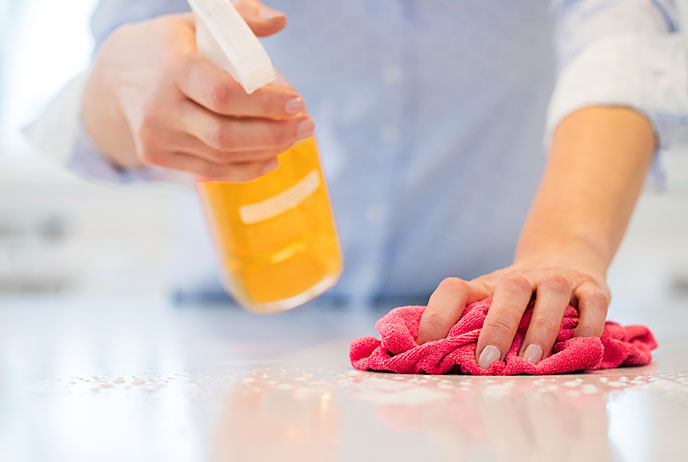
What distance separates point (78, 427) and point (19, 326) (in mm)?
521

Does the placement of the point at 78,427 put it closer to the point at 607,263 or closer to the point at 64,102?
the point at 607,263

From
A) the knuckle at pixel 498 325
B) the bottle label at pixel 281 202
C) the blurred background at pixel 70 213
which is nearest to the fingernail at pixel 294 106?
the bottle label at pixel 281 202

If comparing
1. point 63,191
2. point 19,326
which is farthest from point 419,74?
point 63,191

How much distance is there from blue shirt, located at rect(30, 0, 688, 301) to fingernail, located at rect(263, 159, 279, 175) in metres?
0.34

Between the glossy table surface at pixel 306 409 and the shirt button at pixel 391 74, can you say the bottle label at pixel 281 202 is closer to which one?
the glossy table surface at pixel 306 409

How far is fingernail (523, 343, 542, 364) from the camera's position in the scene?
1.31 ft

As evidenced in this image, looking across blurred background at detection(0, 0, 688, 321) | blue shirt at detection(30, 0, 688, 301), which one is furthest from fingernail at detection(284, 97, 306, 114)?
blurred background at detection(0, 0, 688, 321)

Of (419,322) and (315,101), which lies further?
(315,101)

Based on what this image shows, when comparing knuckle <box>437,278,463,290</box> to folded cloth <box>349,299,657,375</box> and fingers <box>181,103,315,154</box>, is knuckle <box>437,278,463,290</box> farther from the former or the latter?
fingers <box>181,103,315,154</box>

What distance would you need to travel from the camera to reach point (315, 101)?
0.90 m

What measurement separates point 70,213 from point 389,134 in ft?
5.28

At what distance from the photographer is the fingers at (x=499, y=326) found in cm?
40

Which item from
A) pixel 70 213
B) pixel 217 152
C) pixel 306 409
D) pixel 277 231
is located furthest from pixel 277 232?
Answer: pixel 70 213

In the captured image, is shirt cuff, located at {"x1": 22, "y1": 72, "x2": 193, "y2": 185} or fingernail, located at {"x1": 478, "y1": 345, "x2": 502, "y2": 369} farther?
shirt cuff, located at {"x1": 22, "y1": 72, "x2": 193, "y2": 185}
